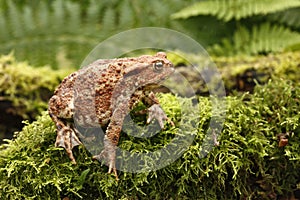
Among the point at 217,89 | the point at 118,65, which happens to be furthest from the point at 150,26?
the point at 118,65

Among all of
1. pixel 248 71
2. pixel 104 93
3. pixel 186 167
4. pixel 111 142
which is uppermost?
pixel 104 93

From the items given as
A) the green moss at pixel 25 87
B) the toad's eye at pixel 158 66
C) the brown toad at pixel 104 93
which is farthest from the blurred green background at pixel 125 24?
the toad's eye at pixel 158 66

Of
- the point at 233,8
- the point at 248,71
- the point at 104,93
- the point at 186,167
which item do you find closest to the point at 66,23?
the point at 233,8

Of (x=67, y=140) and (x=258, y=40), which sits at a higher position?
(x=67, y=140)

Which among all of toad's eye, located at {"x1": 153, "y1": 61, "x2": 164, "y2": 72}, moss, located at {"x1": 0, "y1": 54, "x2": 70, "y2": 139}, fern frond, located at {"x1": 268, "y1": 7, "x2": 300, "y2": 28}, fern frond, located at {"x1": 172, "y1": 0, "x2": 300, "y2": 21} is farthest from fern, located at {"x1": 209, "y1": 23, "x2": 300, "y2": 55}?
toad's eye, located at {"x1": 153, "y1": 61, "x2": 164, "y2": 72}

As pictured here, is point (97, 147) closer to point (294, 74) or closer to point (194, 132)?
point (194, 132)

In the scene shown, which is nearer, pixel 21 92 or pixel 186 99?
pixel 186 99

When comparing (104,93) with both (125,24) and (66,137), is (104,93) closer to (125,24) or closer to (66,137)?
(66,137)
